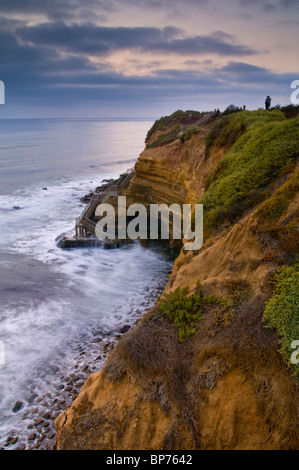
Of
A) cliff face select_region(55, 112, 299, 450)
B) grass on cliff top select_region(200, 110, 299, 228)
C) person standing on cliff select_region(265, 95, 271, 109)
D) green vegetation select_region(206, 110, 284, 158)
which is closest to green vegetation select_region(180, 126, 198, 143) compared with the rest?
green vegetation select_region(206, 110, 284, 158)

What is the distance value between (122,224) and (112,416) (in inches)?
758

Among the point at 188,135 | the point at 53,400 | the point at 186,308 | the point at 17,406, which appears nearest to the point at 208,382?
the point at 186,308

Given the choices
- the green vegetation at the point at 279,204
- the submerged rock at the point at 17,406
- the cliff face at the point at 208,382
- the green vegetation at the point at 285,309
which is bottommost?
the submerged rock at the point at 17,406

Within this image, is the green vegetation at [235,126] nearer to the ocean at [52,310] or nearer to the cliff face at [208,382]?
the ocean at [52,310]

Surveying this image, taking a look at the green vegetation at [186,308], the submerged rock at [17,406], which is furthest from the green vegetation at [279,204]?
the submerged rock at [17,406]

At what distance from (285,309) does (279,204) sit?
13.1ft

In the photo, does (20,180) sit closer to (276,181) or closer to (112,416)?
(276,181)

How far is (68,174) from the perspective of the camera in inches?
2116

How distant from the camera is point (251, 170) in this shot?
12.4 m

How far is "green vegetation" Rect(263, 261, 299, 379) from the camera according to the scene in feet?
16.8

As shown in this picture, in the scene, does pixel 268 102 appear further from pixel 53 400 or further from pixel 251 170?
pixel 53 400

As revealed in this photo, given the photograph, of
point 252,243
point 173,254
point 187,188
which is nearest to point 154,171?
point 187,188

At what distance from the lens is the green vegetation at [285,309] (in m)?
5.12

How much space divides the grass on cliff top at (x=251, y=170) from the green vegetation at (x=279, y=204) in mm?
1879
